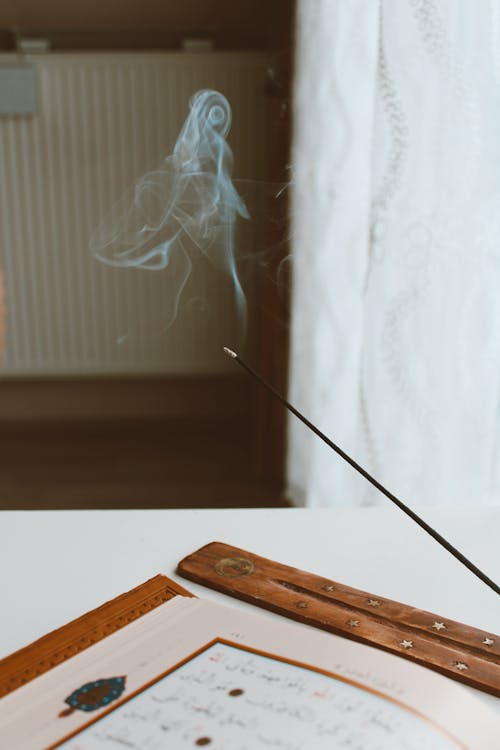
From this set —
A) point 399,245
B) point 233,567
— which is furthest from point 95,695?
point 399,245

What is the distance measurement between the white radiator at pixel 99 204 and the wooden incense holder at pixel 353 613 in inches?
75.4

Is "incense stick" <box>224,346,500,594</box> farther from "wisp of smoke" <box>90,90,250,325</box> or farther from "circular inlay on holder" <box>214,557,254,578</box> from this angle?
"wisp of smoke" <box>90,90,250,325</box>

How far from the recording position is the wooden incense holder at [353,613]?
19.0 inches

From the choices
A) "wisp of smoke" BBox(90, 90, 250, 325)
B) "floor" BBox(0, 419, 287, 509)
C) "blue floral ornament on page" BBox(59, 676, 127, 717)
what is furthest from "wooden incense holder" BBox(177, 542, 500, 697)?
"floor" BBox(0, 419, 287, 509)

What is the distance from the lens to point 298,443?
191 centimetres

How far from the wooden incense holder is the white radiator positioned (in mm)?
1914

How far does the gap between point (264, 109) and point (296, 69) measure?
0.67m

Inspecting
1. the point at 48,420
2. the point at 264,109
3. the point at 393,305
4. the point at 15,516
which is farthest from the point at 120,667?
the point at 48,420

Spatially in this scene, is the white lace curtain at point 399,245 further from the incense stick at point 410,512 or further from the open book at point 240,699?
the open book at point 240,699

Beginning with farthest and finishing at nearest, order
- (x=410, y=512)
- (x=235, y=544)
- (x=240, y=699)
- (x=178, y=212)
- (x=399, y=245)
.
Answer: (x=399, y=245) → (x=178, y=212) → (x=235, y=544) → (x=410, y=512) → (x=240, y=699)

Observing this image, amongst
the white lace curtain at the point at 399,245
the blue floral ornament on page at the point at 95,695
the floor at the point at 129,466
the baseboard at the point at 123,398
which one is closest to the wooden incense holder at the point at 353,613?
the blue floral ornament on page at the point at 95,695

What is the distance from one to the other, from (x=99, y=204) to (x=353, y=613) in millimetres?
2091

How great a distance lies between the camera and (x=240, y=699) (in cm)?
41

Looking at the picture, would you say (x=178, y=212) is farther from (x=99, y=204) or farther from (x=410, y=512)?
(x=99, y=204)
